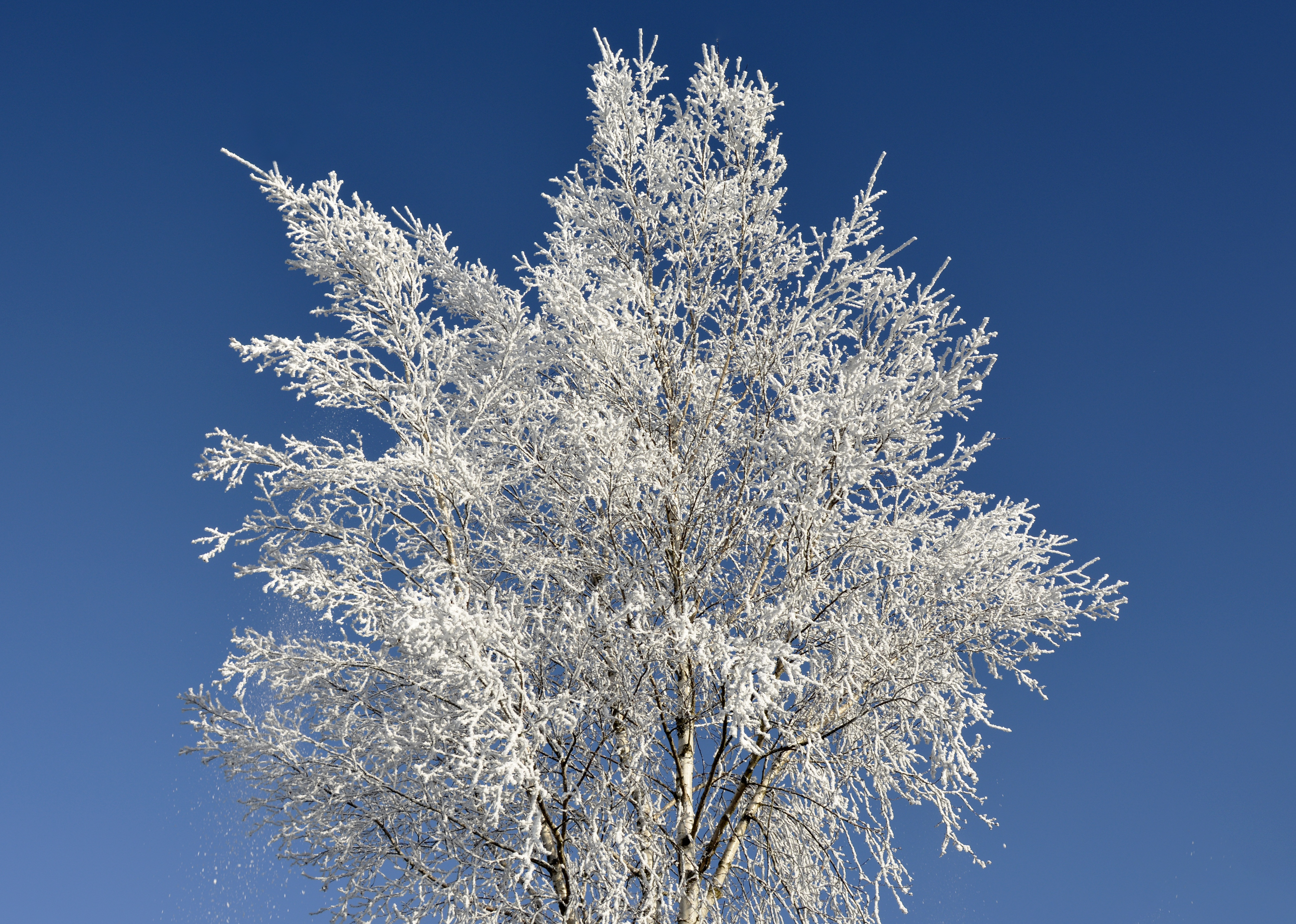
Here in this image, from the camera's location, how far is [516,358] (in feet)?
19.3

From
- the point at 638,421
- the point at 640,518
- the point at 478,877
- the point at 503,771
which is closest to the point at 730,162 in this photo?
the point at 638,421

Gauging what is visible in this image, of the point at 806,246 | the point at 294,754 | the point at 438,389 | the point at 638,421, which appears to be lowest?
the point at 294,754

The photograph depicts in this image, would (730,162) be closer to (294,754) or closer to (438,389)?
(438,389)

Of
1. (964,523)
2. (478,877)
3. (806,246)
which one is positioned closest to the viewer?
(478,877)

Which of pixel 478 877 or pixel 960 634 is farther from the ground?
pixel 960 634

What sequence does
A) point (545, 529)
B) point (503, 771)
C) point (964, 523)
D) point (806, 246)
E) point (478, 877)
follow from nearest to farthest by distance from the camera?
1. point (503, 771)
2. point (478, 877)
3. point (964, 523)
4. point (545, 529)
5. point (806, 246)

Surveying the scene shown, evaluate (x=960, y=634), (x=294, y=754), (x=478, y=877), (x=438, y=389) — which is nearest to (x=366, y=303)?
(x=438, y=389)

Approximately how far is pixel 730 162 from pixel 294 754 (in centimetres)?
523

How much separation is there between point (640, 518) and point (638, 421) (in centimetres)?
93

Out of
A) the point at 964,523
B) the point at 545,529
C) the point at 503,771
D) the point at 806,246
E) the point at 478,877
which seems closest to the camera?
the point at 503,771

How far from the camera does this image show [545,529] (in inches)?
247

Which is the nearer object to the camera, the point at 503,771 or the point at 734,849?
the point at 503,771

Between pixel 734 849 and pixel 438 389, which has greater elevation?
pixel 438 389

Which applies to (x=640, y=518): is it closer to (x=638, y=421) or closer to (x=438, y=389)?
(x=638, y=421)
